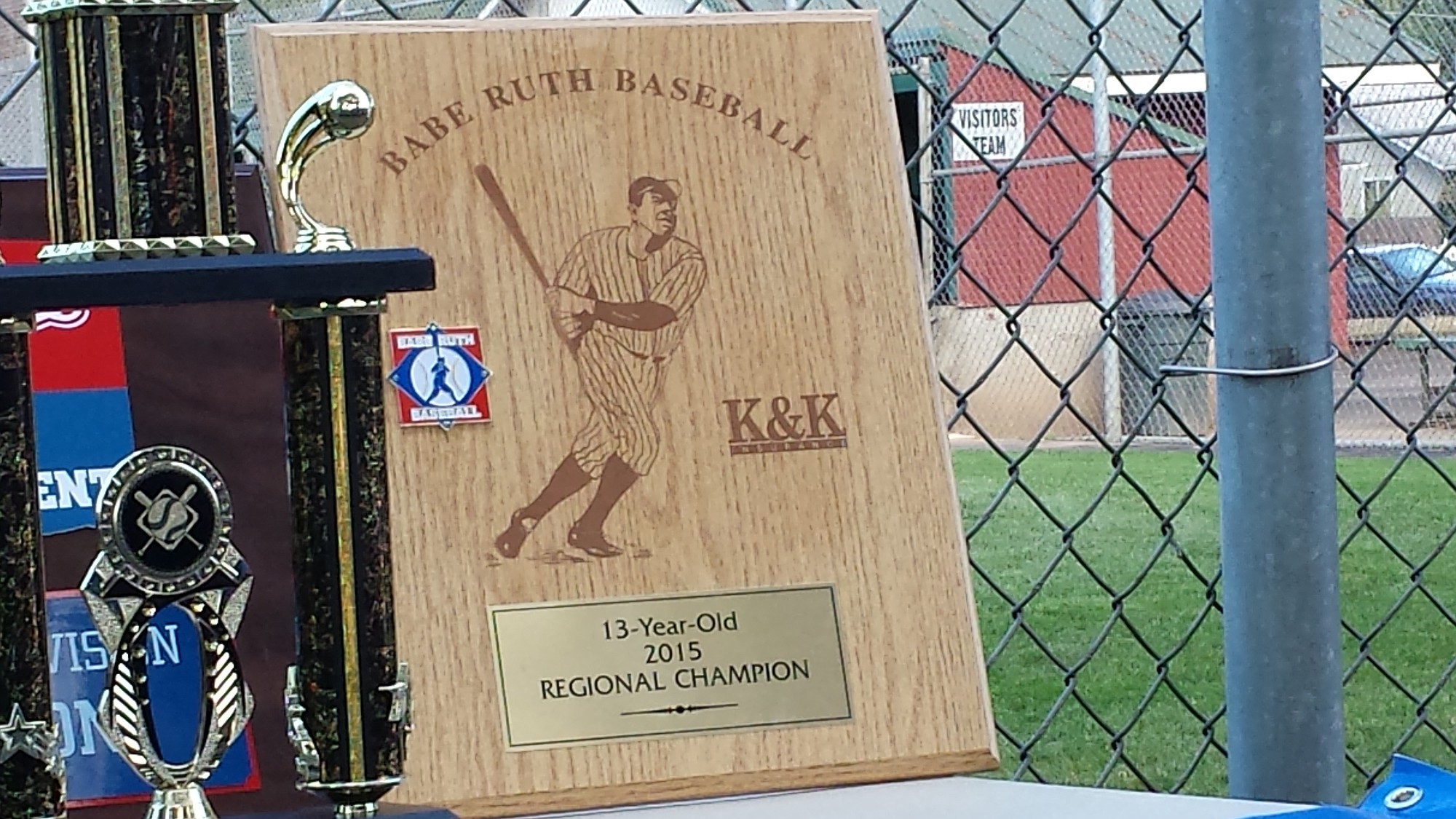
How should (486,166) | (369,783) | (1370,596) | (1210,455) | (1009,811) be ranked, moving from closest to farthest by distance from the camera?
(369,783), (1009,811), (486,166), (1210,455), (1370,596)

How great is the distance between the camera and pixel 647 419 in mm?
1095

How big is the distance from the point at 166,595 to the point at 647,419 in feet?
1.25

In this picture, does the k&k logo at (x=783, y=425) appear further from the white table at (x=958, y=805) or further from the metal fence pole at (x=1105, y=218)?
the metal fence pole at (x=1105, y=218)

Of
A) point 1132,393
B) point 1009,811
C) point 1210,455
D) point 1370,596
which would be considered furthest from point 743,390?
point 1370,596

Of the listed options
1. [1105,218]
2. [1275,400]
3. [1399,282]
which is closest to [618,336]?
[1275,400]

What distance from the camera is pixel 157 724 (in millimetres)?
859

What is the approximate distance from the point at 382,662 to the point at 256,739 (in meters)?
0.22

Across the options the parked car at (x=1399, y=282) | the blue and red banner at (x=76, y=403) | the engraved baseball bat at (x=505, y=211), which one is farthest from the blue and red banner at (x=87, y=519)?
the parked car at (x=1399, y=282)

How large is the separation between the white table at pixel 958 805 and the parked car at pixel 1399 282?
76 cm

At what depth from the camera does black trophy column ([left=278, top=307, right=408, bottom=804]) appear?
0.80 meters

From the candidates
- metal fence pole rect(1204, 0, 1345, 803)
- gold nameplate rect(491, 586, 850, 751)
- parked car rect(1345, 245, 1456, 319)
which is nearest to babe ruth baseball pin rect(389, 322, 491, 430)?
gold nameplate rect(491, 586, 850, 751)

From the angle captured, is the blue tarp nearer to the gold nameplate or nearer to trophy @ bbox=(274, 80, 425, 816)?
the gold nameplate

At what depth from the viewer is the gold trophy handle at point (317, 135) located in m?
0.82

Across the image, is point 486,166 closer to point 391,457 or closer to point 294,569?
point 391,457
